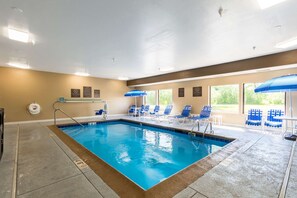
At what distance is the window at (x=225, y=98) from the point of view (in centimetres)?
658

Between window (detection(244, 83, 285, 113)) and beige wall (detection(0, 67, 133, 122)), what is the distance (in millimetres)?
8196

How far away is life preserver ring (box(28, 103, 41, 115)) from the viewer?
274 inches

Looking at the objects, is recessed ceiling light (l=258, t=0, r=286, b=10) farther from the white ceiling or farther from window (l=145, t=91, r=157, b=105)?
window (l=145, t=91, r=157, b=105)

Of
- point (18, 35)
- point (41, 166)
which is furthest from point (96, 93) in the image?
point (41, 166)

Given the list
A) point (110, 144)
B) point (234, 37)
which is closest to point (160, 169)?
point (110, 144)

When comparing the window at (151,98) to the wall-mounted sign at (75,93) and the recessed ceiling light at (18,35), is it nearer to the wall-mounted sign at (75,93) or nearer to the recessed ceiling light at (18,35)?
the wall-mounted sign at (75,93)

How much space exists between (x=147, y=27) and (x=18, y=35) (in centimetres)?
302

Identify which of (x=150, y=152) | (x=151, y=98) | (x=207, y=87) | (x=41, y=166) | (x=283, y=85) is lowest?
(x=150, y=152)

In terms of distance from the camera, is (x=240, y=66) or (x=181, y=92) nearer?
(x=240, y=66)

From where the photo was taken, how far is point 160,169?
3.06 metres

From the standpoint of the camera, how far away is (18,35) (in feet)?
10.9

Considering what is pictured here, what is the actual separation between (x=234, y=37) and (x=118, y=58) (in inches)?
146

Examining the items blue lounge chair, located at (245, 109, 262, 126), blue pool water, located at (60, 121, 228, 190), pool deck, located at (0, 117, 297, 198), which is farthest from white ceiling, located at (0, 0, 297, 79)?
blue pool water, located at (60, 121, 228, 190)

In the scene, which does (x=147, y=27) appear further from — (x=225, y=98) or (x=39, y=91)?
(x=39, y=91)
